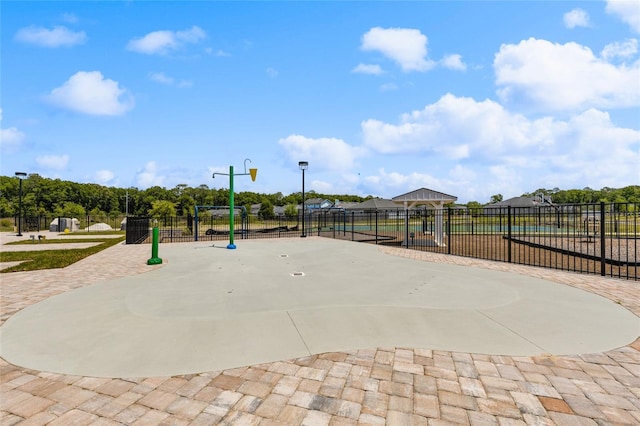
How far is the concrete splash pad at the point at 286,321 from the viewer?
11.5 feet

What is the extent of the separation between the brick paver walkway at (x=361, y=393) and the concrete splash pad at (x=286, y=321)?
20cm

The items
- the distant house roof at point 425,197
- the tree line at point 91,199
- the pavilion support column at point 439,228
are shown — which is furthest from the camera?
the tree line at point 91,199

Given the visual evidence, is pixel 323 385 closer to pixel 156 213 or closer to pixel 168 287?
pixel 168 287

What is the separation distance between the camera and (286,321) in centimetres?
455

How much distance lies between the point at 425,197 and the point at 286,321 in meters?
13.0

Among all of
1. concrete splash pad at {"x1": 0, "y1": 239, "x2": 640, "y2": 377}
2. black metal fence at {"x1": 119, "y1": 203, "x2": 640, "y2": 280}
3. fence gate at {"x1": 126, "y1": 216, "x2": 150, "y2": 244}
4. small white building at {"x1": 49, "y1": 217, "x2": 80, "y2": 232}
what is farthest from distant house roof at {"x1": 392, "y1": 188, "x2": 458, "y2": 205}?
small white building at {"x1": 49, "y1": 217, "x2": 80, "y2": 232}

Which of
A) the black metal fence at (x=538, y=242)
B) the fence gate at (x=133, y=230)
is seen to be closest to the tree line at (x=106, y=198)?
the fence gate at (x=133, y=230)

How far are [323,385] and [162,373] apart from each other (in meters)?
1.60

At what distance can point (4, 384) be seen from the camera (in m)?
2.88

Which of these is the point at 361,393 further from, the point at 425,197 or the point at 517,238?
the point at 517,238

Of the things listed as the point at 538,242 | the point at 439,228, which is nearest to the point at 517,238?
the point at 538,242

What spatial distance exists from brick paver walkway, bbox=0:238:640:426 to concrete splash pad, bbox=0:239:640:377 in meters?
0.20

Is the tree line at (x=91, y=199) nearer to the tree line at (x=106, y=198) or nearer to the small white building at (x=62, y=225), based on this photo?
the tree line at (x=106, y=198)

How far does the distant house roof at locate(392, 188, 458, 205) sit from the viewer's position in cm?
1567
